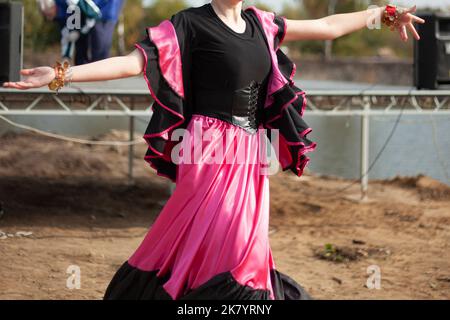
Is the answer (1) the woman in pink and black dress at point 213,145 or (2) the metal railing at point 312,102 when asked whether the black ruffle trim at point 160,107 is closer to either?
(1) the woman in pink and black dress at point 213,145

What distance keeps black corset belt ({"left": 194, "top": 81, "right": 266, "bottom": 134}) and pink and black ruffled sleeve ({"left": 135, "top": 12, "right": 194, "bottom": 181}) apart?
0.26 ft

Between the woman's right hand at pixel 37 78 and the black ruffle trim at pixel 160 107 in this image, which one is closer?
the woman's right hand at pixel 37 78

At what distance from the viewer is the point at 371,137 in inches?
428

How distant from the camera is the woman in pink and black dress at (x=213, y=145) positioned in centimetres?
326

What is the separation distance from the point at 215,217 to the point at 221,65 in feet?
2.01

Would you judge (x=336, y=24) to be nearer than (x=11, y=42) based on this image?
Yes

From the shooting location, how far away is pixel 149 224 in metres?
7.67

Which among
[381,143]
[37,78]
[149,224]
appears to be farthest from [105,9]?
[37,78]

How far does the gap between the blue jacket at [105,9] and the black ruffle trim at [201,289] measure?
4553 millimetres

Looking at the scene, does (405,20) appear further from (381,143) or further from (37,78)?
(381,143)

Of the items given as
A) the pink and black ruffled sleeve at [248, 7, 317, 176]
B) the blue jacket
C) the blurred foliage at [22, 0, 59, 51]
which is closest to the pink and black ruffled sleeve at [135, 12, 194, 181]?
the pink and black ruffled sleeve at [248, 7, 317, 176]

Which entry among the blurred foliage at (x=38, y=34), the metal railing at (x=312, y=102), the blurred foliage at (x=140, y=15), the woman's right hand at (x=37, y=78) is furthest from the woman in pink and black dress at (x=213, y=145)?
the blurred foliage at (x=140, y=15)

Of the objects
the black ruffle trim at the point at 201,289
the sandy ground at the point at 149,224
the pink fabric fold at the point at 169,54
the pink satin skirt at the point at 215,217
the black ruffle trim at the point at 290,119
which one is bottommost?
the sandy ground at the point at 149,224

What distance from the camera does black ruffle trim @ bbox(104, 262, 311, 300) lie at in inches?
126
